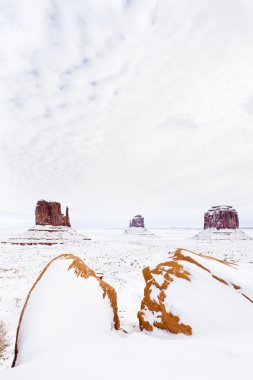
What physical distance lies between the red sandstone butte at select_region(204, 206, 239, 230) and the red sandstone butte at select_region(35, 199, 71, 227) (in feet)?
175

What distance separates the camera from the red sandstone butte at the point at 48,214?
6525 centimetres

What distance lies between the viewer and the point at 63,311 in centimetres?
368

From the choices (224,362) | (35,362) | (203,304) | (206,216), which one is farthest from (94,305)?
(206,216)

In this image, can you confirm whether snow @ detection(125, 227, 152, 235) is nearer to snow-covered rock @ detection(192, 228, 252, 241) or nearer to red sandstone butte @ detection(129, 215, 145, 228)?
red sandstone butte @ detection(129, 215, 145, 228)

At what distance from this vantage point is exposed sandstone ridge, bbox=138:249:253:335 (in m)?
3.43

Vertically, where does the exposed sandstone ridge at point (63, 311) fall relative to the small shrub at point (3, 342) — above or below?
above

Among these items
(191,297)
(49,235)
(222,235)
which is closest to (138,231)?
(222,235)

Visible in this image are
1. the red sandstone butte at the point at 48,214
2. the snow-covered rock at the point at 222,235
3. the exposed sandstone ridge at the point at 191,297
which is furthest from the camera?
the snow-covered rock at the point at 222,235

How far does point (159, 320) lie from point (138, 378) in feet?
5.22

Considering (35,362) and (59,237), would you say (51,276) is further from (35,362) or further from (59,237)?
(59,237)

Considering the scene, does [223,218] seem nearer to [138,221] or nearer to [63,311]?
[138,221]

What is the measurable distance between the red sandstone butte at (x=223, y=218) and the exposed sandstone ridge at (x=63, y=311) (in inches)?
3252

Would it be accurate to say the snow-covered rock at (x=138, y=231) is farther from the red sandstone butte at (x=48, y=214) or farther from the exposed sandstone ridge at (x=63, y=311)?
the exposed sandstone ridge at (x=63, y=311)

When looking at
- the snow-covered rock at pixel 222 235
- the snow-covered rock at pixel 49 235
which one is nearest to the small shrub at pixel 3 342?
the snow-covered rock at pixel 49 235
